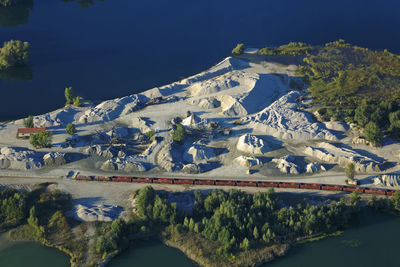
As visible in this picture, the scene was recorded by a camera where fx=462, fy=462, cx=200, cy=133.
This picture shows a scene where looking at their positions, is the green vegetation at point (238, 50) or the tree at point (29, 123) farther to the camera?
the green vegetation at point (238, 50)

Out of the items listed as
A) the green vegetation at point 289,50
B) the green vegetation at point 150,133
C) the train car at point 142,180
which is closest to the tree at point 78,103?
the green vegetation at point 150,133

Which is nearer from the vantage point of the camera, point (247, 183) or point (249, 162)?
point (247, 183)

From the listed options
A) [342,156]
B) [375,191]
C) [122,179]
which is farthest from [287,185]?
[122,179]

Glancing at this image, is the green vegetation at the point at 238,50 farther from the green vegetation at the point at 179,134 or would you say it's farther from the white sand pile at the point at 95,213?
the white sand pile at the point at 95,213

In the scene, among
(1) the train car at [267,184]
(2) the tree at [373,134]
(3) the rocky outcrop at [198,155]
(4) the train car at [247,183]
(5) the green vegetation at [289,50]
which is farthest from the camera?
(5) the green vegetation at [289,50]

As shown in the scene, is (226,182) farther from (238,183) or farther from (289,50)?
(289,50)

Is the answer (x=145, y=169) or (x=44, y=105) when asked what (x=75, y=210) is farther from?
(x=44, y=105)

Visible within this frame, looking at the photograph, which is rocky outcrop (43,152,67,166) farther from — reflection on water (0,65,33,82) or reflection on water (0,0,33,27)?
reflection on water (0,0,33,27)

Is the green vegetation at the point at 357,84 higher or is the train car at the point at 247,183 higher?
the green vegetation at the point at 357,84
